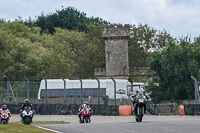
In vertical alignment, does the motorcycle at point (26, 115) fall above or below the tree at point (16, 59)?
below

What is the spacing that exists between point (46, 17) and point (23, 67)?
158ft

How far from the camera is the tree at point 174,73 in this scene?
47562mm

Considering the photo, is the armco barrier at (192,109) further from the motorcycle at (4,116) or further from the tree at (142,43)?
the tree at (142,43)

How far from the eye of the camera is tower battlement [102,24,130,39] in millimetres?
75375

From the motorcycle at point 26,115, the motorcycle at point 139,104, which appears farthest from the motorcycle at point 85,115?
the motorcycle at point 139,104

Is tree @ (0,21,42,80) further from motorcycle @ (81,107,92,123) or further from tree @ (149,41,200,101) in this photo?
motorcycle @ (81,107,92,123)

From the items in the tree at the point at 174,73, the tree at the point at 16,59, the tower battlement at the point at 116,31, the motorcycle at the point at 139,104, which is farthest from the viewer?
the tower battlement at the point at 116,31

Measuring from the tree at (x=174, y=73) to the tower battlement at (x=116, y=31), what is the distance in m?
24.5

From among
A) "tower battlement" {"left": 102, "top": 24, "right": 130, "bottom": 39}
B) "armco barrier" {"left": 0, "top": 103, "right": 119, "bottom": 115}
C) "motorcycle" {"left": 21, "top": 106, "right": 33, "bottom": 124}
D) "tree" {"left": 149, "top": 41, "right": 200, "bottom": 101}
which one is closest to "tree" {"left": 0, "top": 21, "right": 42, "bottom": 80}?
"tower battlement" {"left": 102, "top": 24, "right": 130, "bottom": 39}

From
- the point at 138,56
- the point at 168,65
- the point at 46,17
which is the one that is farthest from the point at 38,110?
the point at 46,17

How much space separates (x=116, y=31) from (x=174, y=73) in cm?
2799

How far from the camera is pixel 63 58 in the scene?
81.1 m

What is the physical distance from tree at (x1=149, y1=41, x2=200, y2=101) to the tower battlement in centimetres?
2447

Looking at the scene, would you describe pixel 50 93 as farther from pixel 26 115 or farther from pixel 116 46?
pixel 116 46
